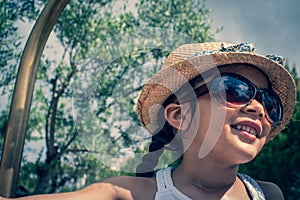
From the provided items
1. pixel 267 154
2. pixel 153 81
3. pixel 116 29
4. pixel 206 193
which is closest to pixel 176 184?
pixel 206 193

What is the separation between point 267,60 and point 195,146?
0.57 m

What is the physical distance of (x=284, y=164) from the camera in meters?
13.5

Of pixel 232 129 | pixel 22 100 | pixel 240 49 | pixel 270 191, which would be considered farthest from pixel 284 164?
pixel 22 100

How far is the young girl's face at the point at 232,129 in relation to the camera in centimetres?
240

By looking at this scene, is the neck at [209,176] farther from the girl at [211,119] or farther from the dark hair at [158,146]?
the dark hair at [158,146]

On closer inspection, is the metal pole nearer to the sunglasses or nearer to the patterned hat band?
the patterned hat band

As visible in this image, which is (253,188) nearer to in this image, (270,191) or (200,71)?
(270,191)

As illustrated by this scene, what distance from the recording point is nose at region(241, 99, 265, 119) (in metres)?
2.45

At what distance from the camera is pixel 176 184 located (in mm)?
2578

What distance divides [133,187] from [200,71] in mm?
674

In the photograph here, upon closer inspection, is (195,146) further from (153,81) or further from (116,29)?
(116,29)

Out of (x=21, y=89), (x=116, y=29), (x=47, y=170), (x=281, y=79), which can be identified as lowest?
(x=47, y=170)

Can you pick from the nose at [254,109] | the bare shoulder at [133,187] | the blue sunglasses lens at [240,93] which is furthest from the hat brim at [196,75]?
the bare shoulder at [133,187]

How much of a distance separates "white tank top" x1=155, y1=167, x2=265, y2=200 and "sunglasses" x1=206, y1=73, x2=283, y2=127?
37cm
